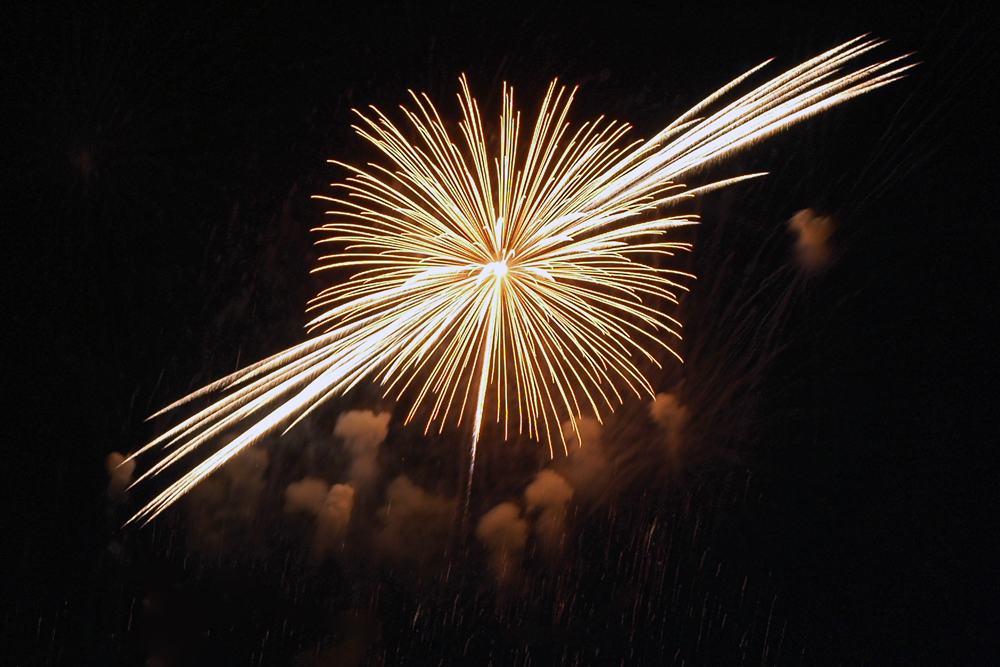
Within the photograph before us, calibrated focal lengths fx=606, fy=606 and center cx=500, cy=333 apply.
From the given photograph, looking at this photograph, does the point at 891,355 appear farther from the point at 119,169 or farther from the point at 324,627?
the point at 119,169

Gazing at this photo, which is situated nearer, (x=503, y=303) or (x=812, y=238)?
(x=503, y=303)

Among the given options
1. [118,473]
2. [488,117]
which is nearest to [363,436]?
[118,473]

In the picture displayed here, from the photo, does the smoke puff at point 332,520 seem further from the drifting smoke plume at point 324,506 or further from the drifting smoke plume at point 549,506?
the drifting smoke plume at point 549,506

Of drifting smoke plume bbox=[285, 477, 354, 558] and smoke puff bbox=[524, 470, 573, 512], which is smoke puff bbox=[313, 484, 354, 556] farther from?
smoke puff bbox=[524, 470, 573, 512]

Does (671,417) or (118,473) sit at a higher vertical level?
(118,473)

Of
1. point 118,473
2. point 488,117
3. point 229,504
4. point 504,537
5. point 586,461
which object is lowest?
point 504,537

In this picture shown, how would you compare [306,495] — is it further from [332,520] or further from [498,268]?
[498,268]

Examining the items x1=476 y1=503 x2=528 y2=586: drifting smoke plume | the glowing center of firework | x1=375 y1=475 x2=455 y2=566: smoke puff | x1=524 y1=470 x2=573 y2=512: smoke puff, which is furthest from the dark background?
the glowing center of firework
